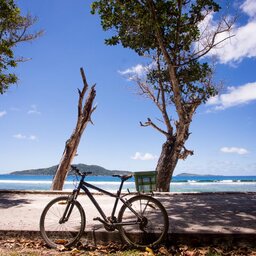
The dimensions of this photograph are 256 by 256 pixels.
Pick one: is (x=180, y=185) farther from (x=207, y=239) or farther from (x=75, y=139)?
(x=207, y=239)

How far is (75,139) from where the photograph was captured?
51.0 feet

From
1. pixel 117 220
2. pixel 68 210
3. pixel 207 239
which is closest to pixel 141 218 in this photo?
pixel 117 220

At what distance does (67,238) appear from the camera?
17.9 ft

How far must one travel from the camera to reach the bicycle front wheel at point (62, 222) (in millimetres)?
5262

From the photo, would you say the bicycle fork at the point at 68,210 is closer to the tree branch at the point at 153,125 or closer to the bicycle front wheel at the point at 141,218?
the bicycle front wheel at the point at 141,218

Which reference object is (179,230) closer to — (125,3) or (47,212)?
(47,212)

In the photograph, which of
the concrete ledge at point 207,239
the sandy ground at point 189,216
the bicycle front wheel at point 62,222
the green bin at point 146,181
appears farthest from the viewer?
the green bin at point 146,181

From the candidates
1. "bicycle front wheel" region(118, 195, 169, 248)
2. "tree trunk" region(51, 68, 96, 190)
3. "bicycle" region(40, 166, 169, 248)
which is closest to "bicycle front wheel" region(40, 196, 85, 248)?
"bicycle" region(40, 166, 169, 248)

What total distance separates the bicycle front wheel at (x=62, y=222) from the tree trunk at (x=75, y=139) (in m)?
9.92

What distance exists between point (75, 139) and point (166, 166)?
4.79 meters

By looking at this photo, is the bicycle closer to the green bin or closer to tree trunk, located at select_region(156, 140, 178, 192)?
the green bin

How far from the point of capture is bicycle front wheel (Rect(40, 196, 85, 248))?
5262 millimetres

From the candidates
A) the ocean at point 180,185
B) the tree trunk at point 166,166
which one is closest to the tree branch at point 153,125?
the tree trunk at point 166,166

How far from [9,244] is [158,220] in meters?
2.63
